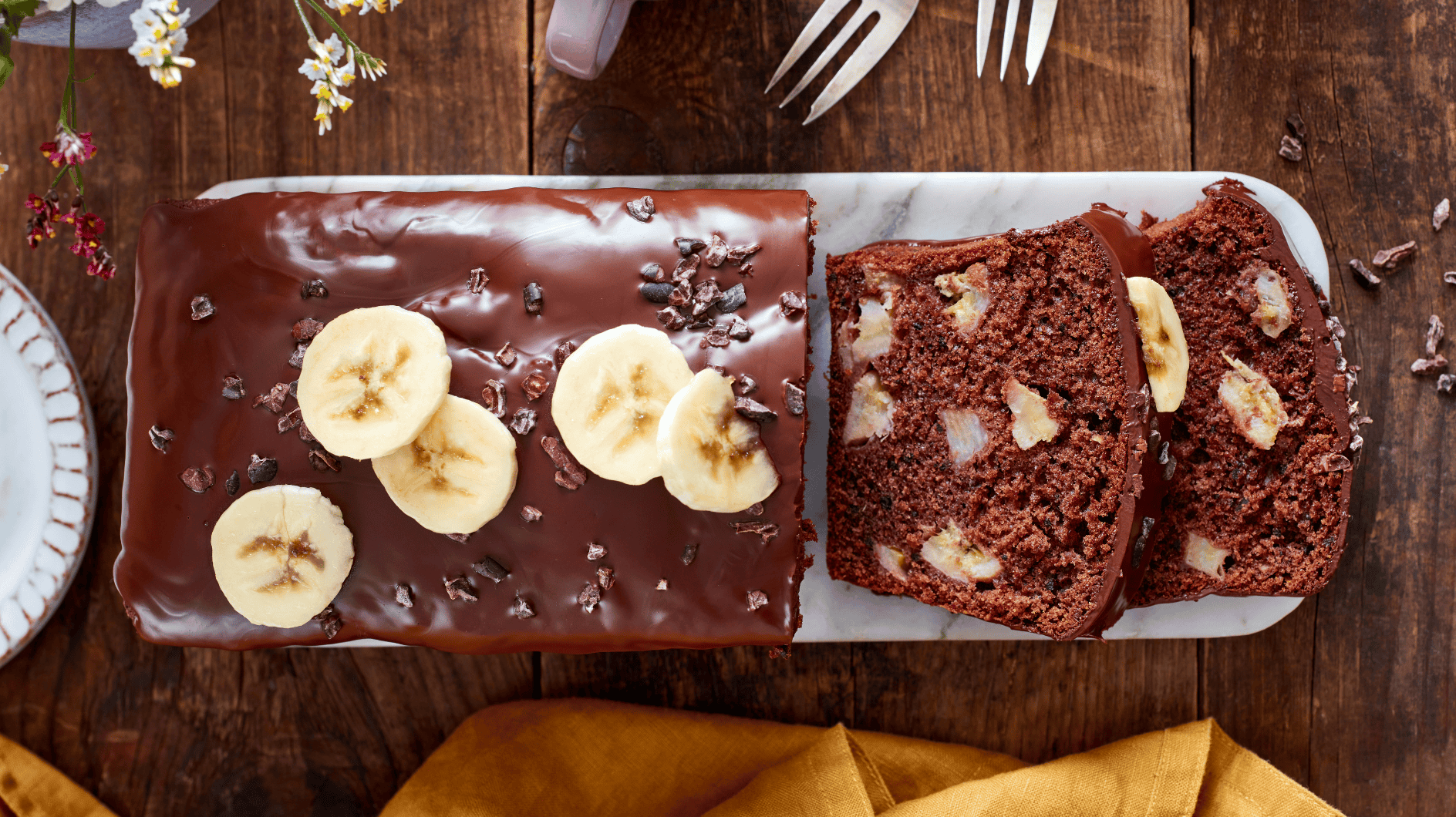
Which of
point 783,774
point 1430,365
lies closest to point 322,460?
point 783,774

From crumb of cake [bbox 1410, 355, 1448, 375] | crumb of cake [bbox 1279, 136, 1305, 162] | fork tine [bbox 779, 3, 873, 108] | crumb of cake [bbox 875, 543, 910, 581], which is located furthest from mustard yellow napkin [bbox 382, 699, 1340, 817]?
fork tine [bbox 779, 3, 873, 108]

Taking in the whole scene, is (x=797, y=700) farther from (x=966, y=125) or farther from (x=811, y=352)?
(x=966, y=125)

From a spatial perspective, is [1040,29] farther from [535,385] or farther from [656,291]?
[535,385]

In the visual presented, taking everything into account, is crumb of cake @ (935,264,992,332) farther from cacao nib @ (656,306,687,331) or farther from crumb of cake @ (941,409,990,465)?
cacao nib @ (656,306,687,331)

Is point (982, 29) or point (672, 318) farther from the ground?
point (982, 29)

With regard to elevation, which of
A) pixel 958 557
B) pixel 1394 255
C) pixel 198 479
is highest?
pixel 1394 255

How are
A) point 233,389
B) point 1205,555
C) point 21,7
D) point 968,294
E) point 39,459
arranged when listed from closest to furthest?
point 21,7 < point 233,389 < point 968,294 < point 1205,555 < point 39,459

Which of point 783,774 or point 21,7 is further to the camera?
point 783,774

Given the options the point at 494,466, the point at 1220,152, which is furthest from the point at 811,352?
the point at 1220,152
